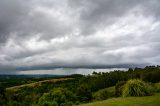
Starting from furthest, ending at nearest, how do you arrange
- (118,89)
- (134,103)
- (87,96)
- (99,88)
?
1. (99,88)
2. (87,96)
3. (118,89)
4. (134,103)

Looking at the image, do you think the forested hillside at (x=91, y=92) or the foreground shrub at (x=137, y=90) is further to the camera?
the forested hillside at (x=91, y=92)

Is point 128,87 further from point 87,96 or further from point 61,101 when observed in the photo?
point 87,96

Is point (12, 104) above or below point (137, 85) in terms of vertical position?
below

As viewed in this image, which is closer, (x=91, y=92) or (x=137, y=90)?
(x=137, y=90)

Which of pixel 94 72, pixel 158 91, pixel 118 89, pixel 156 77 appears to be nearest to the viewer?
pixel 158 91

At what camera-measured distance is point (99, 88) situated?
452ft

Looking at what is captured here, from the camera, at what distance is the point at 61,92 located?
167 feet

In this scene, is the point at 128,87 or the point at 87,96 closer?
the point at 128,87

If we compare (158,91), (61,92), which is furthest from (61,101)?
(158,91)

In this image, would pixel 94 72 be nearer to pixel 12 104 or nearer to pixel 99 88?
pixel 99 88

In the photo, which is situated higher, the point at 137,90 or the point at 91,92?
the point at 137,90

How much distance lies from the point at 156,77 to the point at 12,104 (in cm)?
5673

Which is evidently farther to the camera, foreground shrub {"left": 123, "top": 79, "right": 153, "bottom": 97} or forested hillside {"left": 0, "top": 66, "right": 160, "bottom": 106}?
forested hillside {"left": 0, "top": 66, "right": 160, "bottom": 106}

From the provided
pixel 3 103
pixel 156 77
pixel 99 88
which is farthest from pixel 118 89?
pixel 99 88
